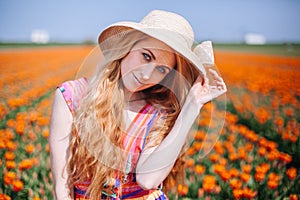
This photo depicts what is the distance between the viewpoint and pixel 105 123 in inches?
62.1

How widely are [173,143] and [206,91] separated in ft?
0.84

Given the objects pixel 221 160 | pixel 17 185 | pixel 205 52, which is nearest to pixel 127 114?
pixel 205 52

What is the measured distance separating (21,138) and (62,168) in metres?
1.58

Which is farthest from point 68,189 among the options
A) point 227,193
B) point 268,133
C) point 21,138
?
point 268,133

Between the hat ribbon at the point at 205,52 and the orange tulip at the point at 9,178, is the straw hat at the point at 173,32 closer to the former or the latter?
the hat ribbon at the point at 205,52

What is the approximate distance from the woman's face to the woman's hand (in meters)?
0.14

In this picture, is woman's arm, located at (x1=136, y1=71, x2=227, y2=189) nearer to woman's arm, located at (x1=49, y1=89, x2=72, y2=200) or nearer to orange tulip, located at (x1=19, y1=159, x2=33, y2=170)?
woman's arm, located at (x1=49, y1=89, x2=72, y2=200)

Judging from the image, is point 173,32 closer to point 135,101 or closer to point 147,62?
point 147,62

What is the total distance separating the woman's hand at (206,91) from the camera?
156cm

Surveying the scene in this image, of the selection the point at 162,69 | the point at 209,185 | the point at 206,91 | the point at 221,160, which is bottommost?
the point at 221,160

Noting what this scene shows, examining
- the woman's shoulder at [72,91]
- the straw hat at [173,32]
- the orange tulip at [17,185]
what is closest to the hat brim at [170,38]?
the straw hat at [173,32]

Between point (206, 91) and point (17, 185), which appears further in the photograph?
point (17, 185)

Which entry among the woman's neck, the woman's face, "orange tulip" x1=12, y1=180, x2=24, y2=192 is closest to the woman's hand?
the woman's face

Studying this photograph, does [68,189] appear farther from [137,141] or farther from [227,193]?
[227,193]
